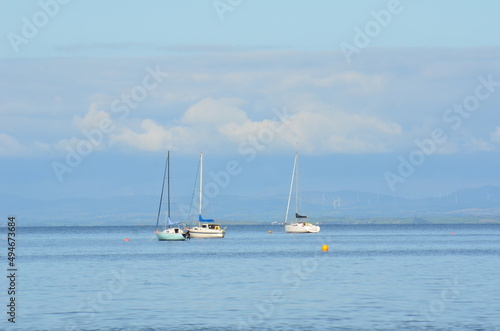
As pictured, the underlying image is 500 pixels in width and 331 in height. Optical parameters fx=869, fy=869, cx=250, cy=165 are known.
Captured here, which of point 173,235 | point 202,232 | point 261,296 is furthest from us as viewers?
point 202,232

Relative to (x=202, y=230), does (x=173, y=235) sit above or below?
below

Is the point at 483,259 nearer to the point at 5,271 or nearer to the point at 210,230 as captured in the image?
the point at 5,271

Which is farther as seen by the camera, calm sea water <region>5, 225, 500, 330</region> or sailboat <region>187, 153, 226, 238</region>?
sailboat <region>187, 153, 226, 238</region>

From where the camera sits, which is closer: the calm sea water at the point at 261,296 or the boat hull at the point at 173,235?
the calm sea water at the point at 261,296

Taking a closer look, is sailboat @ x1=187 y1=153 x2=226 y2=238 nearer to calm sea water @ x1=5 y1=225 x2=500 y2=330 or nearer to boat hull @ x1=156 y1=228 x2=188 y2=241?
boat hull @ x1=156 y1=228 x2=188 y2=241

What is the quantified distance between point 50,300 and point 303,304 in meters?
16.7

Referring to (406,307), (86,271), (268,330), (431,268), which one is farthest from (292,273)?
(268,330)

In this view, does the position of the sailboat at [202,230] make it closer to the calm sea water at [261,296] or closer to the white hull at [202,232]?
Answer: the white hull at [202,232]

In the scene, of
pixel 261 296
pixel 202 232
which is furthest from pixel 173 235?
pixel 261 296

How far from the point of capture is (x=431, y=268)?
84250 mm

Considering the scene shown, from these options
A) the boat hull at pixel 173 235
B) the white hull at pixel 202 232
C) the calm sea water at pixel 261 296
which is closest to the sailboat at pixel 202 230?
the white hull at pixel 202 232

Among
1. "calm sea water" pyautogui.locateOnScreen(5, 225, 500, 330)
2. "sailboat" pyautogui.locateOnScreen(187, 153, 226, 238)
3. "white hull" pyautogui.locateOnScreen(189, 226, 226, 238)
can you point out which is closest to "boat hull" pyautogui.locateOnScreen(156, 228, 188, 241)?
"sailboat" pyautogui.locateOnScreen(187, 153, 226, 238)

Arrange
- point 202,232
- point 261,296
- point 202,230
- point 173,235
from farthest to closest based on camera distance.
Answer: point 202,232, point 202,230, point 173,235, point 261,296

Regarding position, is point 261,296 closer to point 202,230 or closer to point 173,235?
point 173,235
